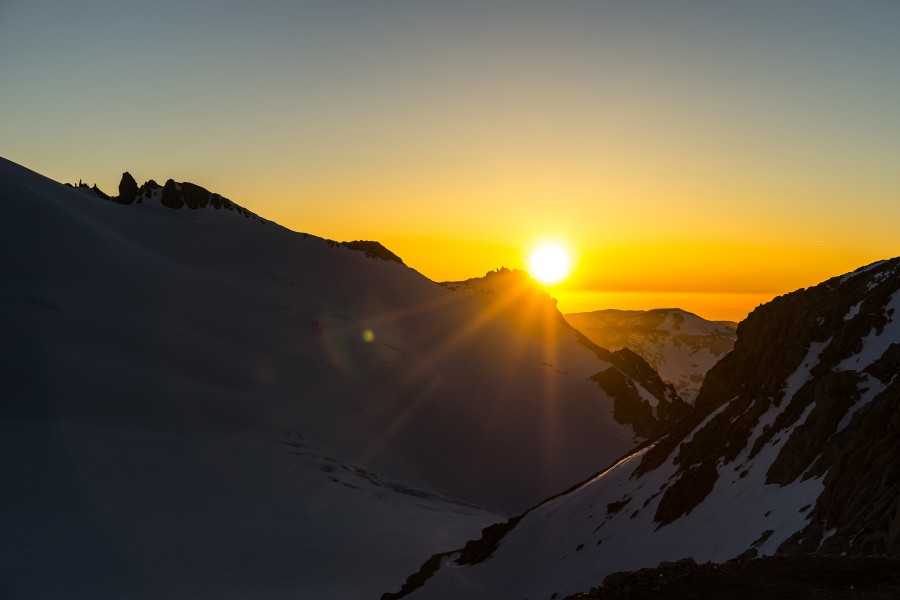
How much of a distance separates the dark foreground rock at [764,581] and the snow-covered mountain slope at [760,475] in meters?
3.53

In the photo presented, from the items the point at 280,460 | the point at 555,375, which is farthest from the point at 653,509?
the point at 555,375

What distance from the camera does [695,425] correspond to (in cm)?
4269

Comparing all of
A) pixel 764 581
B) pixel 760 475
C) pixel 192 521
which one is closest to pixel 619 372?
pixel 192 521

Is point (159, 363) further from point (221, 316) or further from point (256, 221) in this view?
point (256, 221)

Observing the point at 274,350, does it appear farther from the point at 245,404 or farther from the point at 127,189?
the point at 127,189

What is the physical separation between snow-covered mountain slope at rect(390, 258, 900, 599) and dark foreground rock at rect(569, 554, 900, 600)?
3.53m

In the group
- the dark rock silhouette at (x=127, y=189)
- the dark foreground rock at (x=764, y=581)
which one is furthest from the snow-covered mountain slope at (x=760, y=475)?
the dark rock silhouette at (x=127, y=189)

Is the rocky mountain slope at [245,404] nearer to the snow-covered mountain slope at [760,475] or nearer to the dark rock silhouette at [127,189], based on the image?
the dark rock silhouette at [127,189]

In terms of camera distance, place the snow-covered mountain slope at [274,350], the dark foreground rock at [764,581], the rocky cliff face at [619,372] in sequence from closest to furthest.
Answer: the dark foreground rock at [764,581] < the snow-covered mountain slope at [274,350] < the rocky cliff face at [619,372]

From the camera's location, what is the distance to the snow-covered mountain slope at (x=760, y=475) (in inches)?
974

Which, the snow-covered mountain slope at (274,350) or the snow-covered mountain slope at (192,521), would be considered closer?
the snow-covered mountain slope at (192,521)

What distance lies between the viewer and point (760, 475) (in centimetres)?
3091

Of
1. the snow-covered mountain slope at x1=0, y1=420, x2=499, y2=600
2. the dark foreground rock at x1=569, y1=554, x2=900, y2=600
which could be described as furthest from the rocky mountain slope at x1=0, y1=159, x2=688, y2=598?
the dark foreground rock at x1=569, y1=554, x2=900, y2=600

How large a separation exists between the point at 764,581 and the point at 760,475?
15599 millimetres
